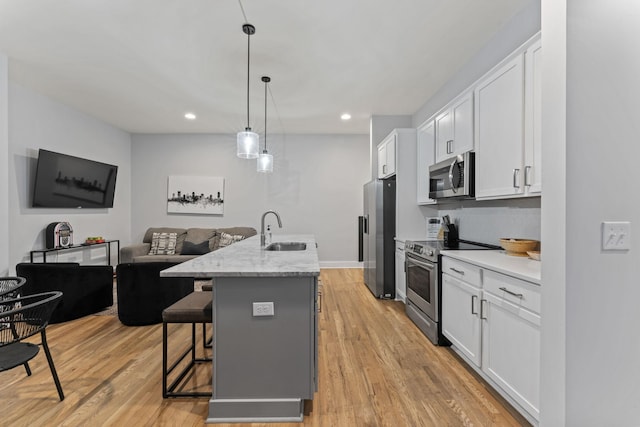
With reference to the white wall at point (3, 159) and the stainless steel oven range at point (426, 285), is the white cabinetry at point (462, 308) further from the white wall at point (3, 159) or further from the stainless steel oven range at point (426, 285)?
the white wall at point (3, 159)

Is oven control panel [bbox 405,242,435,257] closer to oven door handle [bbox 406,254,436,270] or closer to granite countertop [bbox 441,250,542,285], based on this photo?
oven door handle [bbox 406,254,436,270]

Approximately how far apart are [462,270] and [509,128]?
1078 mm

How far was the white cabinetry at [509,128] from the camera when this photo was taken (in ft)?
6.48

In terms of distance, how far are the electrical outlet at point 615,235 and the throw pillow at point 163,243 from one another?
19.2ft

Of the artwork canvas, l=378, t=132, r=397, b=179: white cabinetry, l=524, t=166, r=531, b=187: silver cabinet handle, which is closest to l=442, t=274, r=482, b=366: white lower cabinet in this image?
l=524, t=166, r=531, b=187: silver cabinet handle

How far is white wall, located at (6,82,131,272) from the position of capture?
385 cm

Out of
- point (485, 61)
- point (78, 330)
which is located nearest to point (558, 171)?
point (485, 61)

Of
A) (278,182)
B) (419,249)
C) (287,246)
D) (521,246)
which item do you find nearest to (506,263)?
(521,246)

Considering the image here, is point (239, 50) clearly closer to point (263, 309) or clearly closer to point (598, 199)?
point (263, 309)

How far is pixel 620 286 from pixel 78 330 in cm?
418

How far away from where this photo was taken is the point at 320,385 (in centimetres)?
214

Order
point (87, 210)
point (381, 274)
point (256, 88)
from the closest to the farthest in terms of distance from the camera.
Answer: point (256, 88), point (381, 274), point (87, 210)

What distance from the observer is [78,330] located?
10.2ft

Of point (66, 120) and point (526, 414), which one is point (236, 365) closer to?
point (526, 414)
